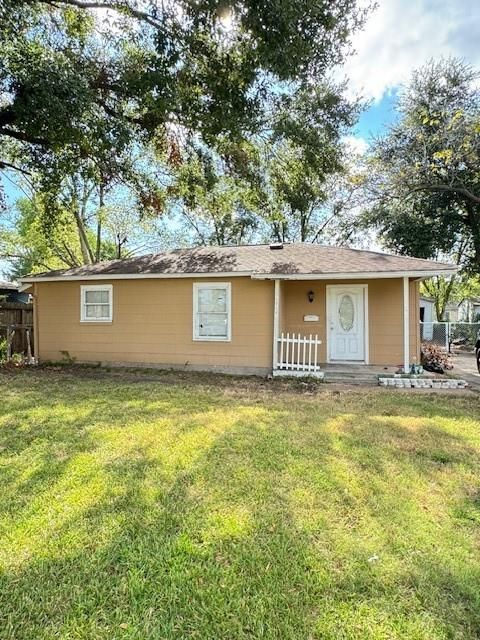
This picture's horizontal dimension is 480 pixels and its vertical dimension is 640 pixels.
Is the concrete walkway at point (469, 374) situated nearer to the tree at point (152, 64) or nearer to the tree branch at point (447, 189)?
the tree branch at point (447, 189)

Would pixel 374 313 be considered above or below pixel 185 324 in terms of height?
above

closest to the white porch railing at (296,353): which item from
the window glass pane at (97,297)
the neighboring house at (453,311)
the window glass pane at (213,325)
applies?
the window glass pane at (213,325)

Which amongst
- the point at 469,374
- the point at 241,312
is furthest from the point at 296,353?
the point at 469,374

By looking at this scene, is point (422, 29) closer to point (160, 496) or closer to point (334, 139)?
point (334, 139)

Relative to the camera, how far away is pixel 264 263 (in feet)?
33.4

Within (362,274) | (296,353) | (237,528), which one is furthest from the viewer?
(296,353)

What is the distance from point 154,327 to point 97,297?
79.8 inches

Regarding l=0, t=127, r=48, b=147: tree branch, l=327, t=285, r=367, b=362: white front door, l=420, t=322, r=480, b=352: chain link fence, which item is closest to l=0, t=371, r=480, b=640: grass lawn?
l=327, t=285, r=367, b=362: white front door

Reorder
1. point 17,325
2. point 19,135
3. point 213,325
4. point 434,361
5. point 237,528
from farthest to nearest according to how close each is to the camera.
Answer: point 17,325 → point 434,361 → point 213,325 → point 19,135 → point 237,528

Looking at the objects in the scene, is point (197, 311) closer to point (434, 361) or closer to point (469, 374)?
point (434, 361)

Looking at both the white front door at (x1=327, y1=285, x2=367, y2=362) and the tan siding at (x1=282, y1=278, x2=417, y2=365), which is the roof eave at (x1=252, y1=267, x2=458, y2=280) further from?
the white front door at (x1=327, y1=285, x2=367, y2=362)

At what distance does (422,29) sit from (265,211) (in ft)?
20.4

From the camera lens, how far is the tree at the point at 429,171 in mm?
15164

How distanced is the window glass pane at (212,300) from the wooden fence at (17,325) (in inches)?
242
